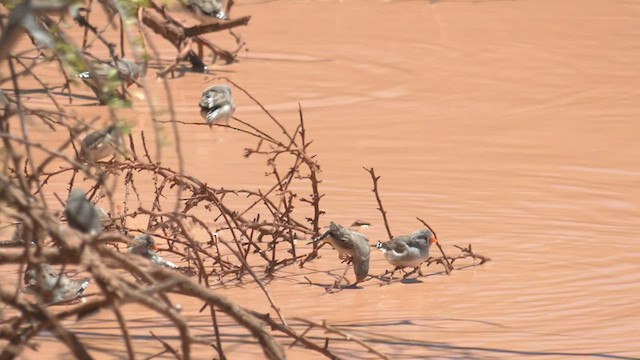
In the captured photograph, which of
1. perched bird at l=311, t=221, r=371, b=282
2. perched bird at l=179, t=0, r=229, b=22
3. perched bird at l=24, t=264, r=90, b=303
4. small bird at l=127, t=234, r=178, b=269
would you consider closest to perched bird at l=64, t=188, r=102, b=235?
perched bird at l=24, t=264, r=90, b=303

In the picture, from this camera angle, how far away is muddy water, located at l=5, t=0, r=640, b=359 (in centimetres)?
712

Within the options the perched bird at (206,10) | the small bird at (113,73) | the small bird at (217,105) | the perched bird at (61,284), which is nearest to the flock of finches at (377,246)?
the perched bird at (61,284)

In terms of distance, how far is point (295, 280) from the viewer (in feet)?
27.1

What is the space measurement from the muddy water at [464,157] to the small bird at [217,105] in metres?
0.25

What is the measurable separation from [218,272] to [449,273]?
1295 mm

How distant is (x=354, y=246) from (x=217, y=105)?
5.02 m

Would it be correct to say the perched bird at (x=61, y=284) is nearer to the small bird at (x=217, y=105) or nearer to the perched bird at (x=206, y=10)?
the small bird at (x=217, y=105)

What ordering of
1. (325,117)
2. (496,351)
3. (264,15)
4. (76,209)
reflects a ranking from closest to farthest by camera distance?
1. (76,209)
2. (496,351)
3. (325,117)
4. (264,15)

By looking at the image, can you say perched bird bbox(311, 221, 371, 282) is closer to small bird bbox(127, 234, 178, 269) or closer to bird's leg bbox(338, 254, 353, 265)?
bird's leg bbox(338, 254, 353, 265)

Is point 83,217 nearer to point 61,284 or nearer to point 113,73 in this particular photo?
point 113,73

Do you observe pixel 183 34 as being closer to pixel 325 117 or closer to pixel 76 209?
pixel 325 117

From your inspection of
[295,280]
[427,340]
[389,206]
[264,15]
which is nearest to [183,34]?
[264,15]

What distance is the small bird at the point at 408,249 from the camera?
8094mm

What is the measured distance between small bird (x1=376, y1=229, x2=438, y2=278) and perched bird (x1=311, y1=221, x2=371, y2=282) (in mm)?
204
